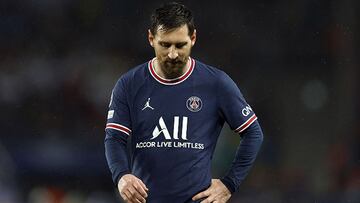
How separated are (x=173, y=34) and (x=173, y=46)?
0.18 feet

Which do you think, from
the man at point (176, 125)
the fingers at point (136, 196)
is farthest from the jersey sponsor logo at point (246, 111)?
the fingers at point (136, 196)

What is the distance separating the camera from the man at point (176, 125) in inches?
135

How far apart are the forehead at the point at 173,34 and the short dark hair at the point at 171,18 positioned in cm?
1

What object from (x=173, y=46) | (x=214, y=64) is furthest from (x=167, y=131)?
(x=214, y=64)

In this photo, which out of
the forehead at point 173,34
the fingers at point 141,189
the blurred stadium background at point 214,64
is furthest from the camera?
the blurred stadium background at point 214,64

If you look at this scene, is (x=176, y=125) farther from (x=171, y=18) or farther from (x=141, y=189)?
(x=171, y=18)

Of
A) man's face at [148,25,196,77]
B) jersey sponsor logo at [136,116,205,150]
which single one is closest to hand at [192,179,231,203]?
jersey sponsor logo at [136,116,205,150]

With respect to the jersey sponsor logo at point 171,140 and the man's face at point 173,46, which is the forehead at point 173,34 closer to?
the man's face at point 173,46

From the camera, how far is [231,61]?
25.7 feet

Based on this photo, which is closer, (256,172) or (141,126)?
(141,126)

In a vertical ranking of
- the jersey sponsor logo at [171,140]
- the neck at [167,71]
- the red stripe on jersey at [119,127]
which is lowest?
the jersey sponsor logo at [171,140]
